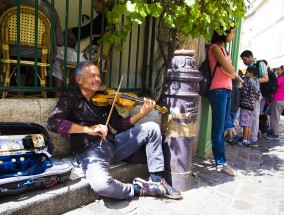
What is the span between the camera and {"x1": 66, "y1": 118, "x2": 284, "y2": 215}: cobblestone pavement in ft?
9.01

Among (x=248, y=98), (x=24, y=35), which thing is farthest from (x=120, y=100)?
(x=248, y=98)

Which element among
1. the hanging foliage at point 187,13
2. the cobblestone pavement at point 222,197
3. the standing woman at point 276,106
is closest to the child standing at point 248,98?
the cobblestone pavement at point 222,197

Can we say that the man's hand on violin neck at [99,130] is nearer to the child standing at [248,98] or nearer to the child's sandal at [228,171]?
the child's sandal at [228,171]

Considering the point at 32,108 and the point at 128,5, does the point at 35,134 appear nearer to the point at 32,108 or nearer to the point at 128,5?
the point at 32,108

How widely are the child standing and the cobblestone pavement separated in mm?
1038

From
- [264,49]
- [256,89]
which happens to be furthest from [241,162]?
[264,49]

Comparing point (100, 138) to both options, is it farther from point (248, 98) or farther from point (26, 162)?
point (248, 98)

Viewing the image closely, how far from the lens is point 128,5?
8.52 ft

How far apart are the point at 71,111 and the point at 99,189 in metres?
0.76

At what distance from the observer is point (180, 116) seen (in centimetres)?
301

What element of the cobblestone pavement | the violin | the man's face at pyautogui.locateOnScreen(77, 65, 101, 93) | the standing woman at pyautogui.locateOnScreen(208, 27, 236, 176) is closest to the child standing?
the cobblestone pavement

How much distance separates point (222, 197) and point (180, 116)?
0.95m

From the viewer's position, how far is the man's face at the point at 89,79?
2.89 m

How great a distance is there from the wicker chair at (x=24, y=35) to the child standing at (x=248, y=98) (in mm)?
3607
